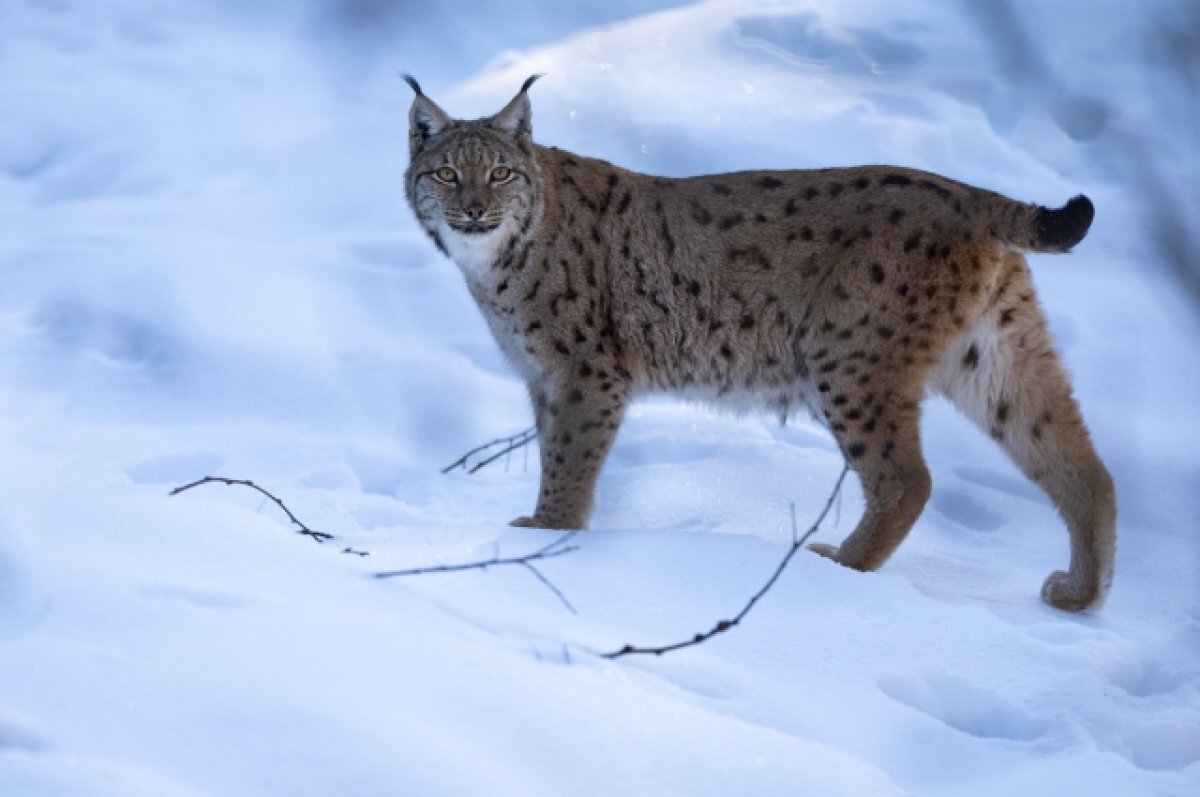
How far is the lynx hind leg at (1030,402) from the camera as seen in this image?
4410 millimetres

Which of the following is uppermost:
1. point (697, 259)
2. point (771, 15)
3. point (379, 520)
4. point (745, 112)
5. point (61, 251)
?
point (771, 15)

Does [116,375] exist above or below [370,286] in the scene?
below

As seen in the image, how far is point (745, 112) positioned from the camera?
757 centimetres

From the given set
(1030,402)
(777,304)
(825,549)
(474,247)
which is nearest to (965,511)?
(1030,402)

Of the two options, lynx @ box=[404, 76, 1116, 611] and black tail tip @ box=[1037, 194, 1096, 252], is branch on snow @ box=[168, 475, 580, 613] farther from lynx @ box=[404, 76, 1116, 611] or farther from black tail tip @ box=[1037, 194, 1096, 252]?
black tail tip @ box=[1037, 194, 1096, 252]

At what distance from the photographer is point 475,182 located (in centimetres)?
478

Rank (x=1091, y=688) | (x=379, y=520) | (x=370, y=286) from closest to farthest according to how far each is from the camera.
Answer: (x=1091, y=688)
(x=379, y=520)
(x=370, y=286)

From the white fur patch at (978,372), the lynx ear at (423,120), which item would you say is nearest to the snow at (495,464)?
the white fur patch at (978,372)

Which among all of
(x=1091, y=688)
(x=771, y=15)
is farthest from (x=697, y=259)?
(x=771, y=15)

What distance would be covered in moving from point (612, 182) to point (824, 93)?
122 inches

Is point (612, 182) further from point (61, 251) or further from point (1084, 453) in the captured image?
point (61, 251)

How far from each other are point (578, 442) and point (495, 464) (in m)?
0.86

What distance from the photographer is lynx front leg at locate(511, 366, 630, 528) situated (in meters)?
4.73

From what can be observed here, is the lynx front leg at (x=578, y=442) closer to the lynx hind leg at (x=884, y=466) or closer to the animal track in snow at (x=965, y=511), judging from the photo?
the lynx hind leg at (x=884, y=466)
